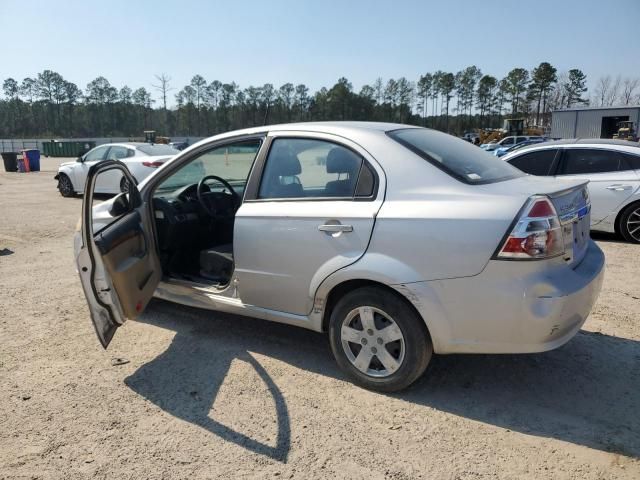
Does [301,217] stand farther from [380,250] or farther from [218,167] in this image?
[218,167]

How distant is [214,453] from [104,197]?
476 inches

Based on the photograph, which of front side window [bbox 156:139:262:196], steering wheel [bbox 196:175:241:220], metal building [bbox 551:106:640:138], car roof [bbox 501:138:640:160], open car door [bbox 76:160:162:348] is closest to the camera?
open car door [bbox 76:160:162:348]

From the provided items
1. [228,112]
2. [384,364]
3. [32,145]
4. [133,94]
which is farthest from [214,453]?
[133,94]

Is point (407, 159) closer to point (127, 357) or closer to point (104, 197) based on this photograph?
point (127, 357)

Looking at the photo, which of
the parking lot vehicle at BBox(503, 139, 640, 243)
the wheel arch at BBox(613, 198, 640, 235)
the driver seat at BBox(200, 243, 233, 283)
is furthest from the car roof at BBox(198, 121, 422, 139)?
the wheel arch at BBox(613, 198, 640, 235)

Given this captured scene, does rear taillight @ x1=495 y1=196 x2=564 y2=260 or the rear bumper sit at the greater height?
rear taillight @ x1=495 y1=196 x2=564 y2=260

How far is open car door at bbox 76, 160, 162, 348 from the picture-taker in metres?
3.18

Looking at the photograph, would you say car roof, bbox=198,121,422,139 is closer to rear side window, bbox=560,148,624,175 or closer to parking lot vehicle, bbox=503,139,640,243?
parking lot vehicle, bbox=503,139,640,243

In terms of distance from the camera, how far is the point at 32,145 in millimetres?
54812

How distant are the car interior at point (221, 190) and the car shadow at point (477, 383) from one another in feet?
1.94

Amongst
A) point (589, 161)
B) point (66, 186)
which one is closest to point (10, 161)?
point (66, 186)

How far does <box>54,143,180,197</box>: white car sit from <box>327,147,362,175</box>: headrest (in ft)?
28.4

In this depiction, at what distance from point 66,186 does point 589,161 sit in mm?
13071

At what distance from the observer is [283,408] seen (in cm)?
307
